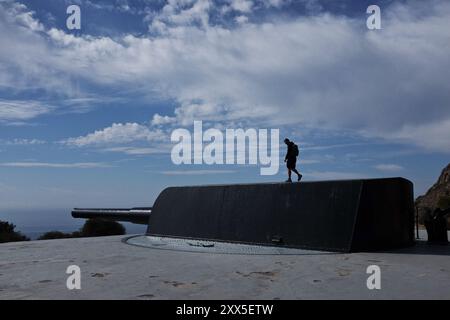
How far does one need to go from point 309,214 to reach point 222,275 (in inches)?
140

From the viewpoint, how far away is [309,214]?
8.98 metres

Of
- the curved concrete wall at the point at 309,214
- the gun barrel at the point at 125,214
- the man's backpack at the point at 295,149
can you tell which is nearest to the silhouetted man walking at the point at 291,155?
the man's backpack at the point at 295,149

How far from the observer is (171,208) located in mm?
12094

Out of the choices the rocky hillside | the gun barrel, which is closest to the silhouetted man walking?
the gun barrel

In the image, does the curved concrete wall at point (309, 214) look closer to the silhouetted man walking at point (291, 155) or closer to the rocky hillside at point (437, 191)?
the silhouetted man walking at point (291, 155)

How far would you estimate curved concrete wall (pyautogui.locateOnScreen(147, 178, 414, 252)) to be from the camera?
27.9 ft

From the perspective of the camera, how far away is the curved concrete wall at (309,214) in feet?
27.9

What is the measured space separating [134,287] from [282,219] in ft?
15.7

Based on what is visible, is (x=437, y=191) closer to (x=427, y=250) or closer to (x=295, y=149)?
(x=295, y=149)

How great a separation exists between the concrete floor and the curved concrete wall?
1.84ft

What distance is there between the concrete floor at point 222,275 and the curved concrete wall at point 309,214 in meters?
0.56

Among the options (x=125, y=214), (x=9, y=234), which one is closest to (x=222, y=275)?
(x=125, y=214)
